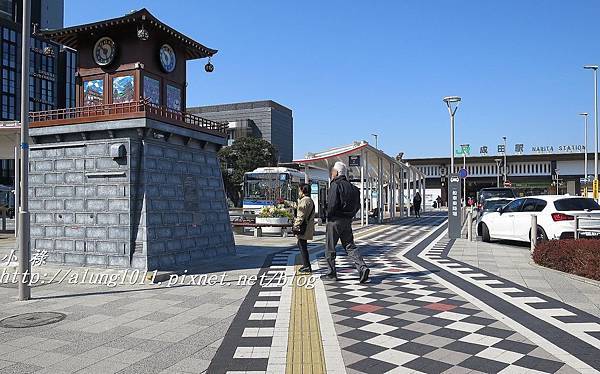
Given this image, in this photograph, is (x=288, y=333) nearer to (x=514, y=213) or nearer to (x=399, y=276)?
(x=399, y=276)

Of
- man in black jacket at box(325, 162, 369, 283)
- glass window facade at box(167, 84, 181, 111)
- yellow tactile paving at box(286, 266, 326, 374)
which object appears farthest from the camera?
glass window facade at box(167, 84, 181, 111)

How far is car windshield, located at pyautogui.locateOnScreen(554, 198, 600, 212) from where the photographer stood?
1240 cm

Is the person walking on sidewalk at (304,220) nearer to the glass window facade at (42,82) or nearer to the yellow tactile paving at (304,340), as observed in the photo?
the yellow tactile paving at (304,340)

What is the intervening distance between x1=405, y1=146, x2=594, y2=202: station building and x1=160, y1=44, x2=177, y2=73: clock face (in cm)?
4195

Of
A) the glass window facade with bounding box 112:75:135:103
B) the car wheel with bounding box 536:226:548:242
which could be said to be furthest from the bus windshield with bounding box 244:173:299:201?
the glass window facade with bounding box 112:75:135:103

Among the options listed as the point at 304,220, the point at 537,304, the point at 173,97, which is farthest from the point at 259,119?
the point at 537,304

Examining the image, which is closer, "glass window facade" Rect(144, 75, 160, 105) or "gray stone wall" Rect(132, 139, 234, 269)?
"gray stone wall" Rect(132, 139, 234, 269)

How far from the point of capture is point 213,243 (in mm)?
11656

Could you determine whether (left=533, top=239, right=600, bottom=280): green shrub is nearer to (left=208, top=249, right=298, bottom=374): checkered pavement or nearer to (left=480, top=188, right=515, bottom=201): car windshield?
(left=208, top=249, right=298, bottom=374): checkered pavement

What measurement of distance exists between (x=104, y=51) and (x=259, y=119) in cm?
8040

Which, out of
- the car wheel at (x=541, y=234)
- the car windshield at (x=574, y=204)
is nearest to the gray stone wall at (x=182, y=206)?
the car wheel at (x=541, y=234)

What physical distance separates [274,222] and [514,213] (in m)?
8.20

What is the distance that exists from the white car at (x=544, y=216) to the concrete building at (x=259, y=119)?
7258 centimetres

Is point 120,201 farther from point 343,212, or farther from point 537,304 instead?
point 537,304
